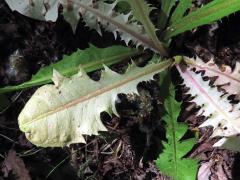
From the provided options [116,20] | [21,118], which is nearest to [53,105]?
[21,118]

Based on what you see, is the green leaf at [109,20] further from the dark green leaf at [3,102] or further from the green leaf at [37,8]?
the dark green leaf at [3,102]

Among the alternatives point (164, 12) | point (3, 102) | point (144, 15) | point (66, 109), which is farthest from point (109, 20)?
point (3, 102)

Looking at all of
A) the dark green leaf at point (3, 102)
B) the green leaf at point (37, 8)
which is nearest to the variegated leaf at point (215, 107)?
the green leaf at point (37, 8)

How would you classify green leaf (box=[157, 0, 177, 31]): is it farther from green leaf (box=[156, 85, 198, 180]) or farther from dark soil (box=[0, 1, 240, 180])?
green leaf (box=[156, 85, 198, 180])

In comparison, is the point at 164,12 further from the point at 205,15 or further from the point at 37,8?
the point at 37,8

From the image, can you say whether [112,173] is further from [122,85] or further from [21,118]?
[21,118]
